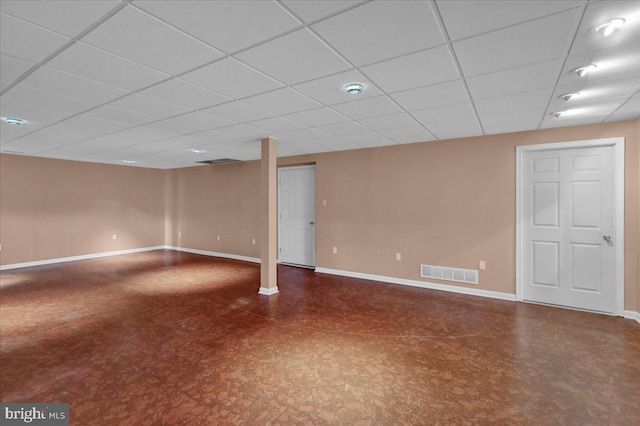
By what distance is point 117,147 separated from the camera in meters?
5.75

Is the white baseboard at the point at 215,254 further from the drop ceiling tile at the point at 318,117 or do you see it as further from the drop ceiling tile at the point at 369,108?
the drop ceiling tile at the point at 369,108

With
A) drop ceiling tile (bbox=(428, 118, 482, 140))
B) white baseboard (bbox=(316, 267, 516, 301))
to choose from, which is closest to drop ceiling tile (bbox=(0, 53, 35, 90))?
drop ceiling tile (bbox=(428, 118, 482, 140))

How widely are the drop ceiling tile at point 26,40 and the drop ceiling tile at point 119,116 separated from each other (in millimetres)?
1239

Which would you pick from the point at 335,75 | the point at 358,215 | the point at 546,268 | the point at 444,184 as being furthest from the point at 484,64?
the point at 358,215

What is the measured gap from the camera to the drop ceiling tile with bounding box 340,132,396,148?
466cm

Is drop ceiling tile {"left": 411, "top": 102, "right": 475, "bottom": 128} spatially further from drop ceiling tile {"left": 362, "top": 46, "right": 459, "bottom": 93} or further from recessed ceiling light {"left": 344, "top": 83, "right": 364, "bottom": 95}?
recessed ceiling light {"left": 344, "top": 83, "right": 364, "bottom": 95}

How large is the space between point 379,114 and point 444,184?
83.3 inches

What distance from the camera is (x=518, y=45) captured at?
6.57 feet

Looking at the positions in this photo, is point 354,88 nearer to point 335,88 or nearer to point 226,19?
point 335,88

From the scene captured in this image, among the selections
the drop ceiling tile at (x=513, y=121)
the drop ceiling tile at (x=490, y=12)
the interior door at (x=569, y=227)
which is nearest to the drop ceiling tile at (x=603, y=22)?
the drop ceiling tile at (x=490, y=12)

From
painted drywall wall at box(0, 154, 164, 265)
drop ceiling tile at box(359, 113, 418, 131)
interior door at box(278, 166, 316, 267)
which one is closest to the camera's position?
drop ceiling tile at box(359, 113, 418, 131)

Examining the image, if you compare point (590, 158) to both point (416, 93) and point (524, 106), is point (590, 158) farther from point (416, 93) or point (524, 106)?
point (416, 93)

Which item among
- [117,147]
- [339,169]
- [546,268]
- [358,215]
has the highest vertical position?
[117,147]
